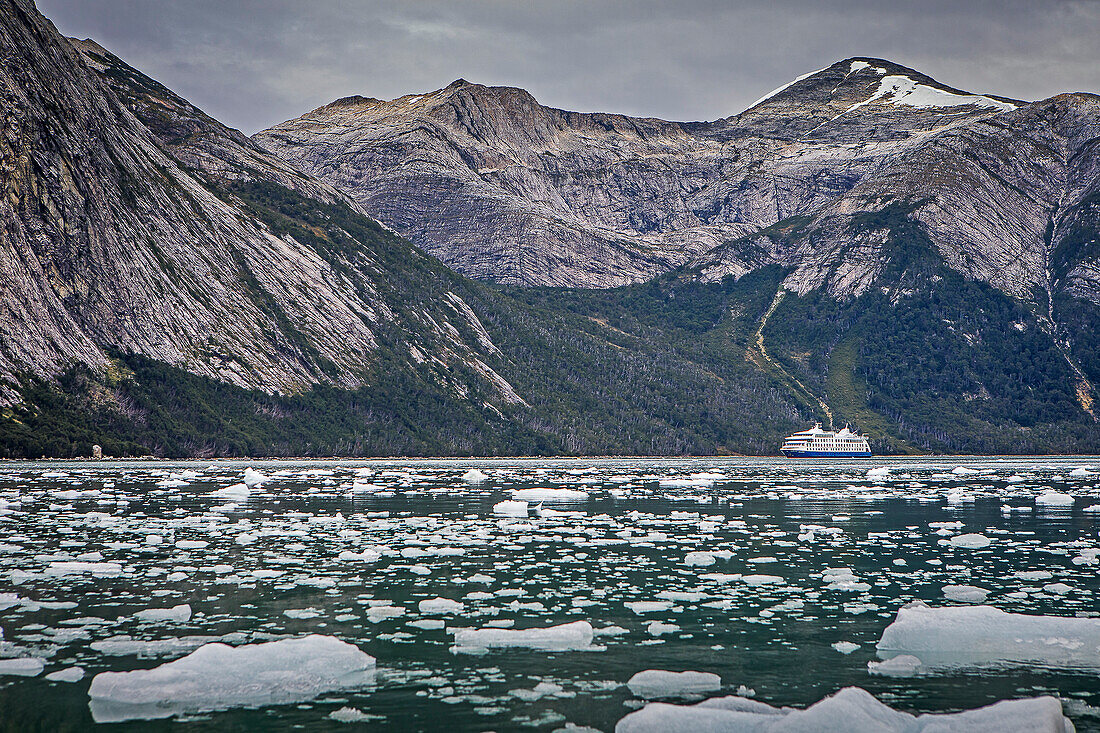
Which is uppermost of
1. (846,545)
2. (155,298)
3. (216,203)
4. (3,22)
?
(3,22)

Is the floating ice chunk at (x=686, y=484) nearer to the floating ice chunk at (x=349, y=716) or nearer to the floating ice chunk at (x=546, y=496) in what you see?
the floating ice chunk at (x=546, y=496)

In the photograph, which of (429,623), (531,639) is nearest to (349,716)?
(531,639)

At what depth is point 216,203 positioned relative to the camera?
655 feet

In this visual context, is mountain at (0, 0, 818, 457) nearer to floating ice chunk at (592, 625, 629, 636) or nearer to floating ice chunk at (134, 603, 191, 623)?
floating ice chunk at (134, 603, 191, 623)

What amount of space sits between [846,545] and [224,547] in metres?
26.1

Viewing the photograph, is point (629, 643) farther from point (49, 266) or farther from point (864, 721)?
point (49, 266)

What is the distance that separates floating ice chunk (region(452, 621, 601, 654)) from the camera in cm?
1900

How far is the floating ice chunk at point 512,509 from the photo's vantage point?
158 ft

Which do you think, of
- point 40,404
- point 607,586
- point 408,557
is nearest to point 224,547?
point 408,557

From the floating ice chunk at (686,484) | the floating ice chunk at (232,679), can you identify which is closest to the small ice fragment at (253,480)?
the floating ice chunk at (686,484)

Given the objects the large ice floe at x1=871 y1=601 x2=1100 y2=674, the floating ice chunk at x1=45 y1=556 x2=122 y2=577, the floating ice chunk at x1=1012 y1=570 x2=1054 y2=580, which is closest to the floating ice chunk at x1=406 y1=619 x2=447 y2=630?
the large ice floe at x1=871 y1=601 x2=1100 y2=674

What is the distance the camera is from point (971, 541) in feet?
119

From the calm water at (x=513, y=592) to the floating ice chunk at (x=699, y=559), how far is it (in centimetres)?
40

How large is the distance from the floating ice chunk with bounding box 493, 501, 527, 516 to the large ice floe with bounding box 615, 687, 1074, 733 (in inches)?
1377
